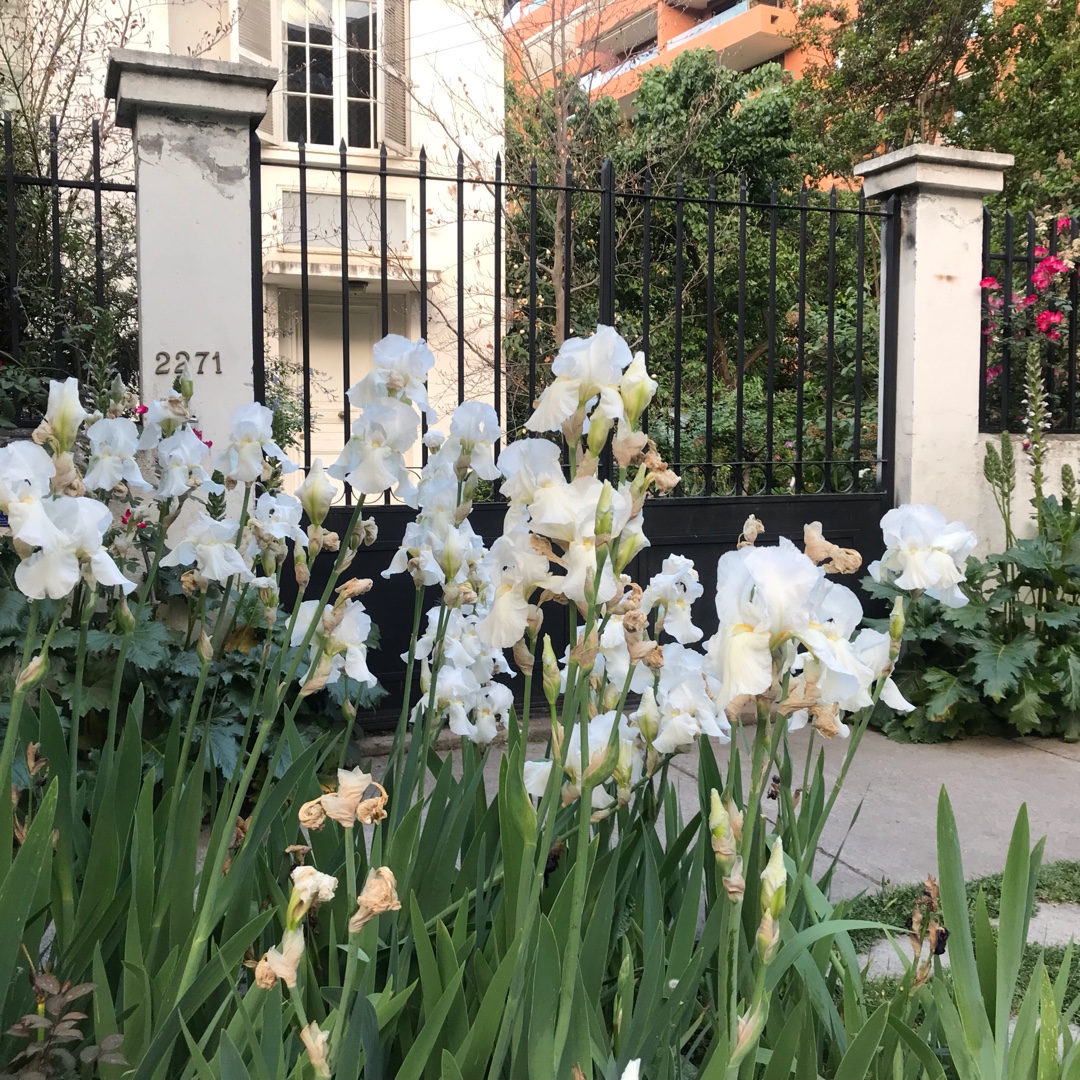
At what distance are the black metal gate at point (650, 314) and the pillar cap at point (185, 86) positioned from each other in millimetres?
223

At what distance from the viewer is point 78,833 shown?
137 cm

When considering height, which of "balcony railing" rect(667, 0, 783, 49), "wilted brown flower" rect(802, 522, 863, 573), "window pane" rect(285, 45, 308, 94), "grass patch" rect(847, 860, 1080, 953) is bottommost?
"grass patch" rect(847, 860, 1080, 953)

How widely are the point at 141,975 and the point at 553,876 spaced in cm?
54

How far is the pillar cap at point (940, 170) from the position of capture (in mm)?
4328

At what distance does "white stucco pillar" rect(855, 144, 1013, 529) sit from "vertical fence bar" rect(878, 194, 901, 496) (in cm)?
2

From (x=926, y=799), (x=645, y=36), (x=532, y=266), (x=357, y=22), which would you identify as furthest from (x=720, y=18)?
(x=926, y=799)

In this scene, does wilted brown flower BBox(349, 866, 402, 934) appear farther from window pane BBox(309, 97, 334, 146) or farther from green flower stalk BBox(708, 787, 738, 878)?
window pane BBox(309, 97, 334, 146)

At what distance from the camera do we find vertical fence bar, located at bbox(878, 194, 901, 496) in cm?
450

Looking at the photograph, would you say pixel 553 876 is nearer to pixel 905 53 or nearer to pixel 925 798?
pixel 925 798

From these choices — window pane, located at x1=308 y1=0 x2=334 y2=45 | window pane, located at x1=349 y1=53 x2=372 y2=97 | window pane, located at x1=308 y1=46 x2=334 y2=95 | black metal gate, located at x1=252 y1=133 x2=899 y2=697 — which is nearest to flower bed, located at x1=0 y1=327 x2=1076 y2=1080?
black metal gate, located at x1=252 y1=133 x2=899 y2=697

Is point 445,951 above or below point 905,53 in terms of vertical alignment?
below

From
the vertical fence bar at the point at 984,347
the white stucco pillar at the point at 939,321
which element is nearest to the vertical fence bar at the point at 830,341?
the white stucco pillar at the point at 939,321

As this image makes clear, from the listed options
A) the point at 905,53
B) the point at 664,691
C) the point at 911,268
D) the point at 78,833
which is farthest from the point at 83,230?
the point at 905,53

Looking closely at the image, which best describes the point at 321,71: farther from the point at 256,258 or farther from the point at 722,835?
the point at 722,835
